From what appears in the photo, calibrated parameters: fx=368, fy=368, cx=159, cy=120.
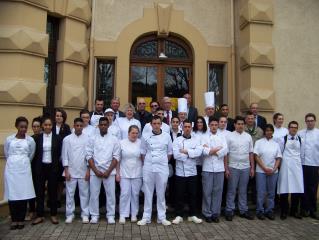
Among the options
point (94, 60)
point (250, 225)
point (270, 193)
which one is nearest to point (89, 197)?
point (250, 225)

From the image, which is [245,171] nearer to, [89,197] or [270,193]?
[270,193]

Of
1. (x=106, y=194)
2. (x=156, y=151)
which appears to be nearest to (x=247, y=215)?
(x=156, y=151)

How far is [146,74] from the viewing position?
10.1 m

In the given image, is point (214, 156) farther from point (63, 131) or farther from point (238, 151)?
point (63, 131)

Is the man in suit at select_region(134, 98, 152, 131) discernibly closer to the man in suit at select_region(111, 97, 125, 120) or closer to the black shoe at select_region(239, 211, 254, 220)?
the man in suit at select_region(111, 97, 125, 120)

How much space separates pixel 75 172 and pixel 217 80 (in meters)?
5.31

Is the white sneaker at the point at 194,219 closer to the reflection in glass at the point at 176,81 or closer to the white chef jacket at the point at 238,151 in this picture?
the white chef jacket at the point at 238,151

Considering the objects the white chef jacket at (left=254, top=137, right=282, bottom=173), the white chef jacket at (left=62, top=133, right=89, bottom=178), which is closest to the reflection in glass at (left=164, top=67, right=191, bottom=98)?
the white chef jacket at (left=254, top=137, right=282, bottom=173)

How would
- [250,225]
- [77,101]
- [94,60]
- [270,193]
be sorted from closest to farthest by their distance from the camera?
[250,225] < [270,193] < [77,101] < [94,60]

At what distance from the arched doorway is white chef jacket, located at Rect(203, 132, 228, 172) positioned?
3.35 metres

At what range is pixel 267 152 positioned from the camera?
7.27 metres

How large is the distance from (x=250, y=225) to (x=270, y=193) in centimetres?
88

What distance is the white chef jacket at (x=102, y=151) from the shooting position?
21.9 ft

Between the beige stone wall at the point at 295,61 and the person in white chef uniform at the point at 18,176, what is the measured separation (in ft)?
20.1
